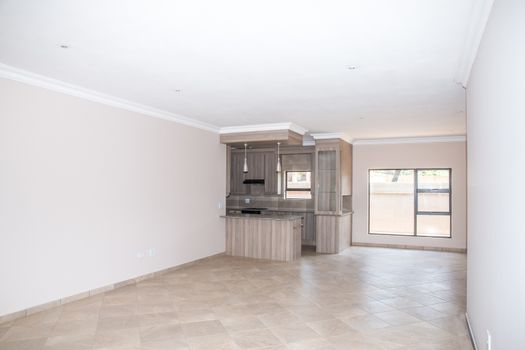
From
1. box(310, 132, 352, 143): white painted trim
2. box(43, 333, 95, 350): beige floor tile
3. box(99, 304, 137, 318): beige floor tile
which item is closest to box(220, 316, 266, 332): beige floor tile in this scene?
box(99, 304, 137, 318): beige floor tile

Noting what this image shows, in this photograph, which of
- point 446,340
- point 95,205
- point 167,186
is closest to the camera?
point 446,340

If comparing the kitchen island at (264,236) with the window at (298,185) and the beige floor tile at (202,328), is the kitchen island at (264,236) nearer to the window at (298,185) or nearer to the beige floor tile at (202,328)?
the window at (298,185)

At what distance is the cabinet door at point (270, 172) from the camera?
9977 mm

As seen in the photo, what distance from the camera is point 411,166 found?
952cm

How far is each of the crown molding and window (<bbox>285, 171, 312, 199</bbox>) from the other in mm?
3792

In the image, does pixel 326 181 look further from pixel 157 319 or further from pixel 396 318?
pixel 157 319

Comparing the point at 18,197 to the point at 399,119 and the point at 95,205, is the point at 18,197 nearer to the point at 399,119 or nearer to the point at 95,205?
the point at 95,205

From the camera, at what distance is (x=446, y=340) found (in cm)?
380

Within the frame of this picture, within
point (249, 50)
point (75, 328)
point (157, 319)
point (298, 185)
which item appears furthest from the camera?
point (298, 185)

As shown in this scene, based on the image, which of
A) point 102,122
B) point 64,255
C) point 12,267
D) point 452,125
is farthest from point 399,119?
point 12,267

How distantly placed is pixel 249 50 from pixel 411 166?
711 centimetres

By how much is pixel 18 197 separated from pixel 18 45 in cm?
170

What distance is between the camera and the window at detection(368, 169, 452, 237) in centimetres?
939

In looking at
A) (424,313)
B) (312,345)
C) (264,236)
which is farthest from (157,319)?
(264,236)
